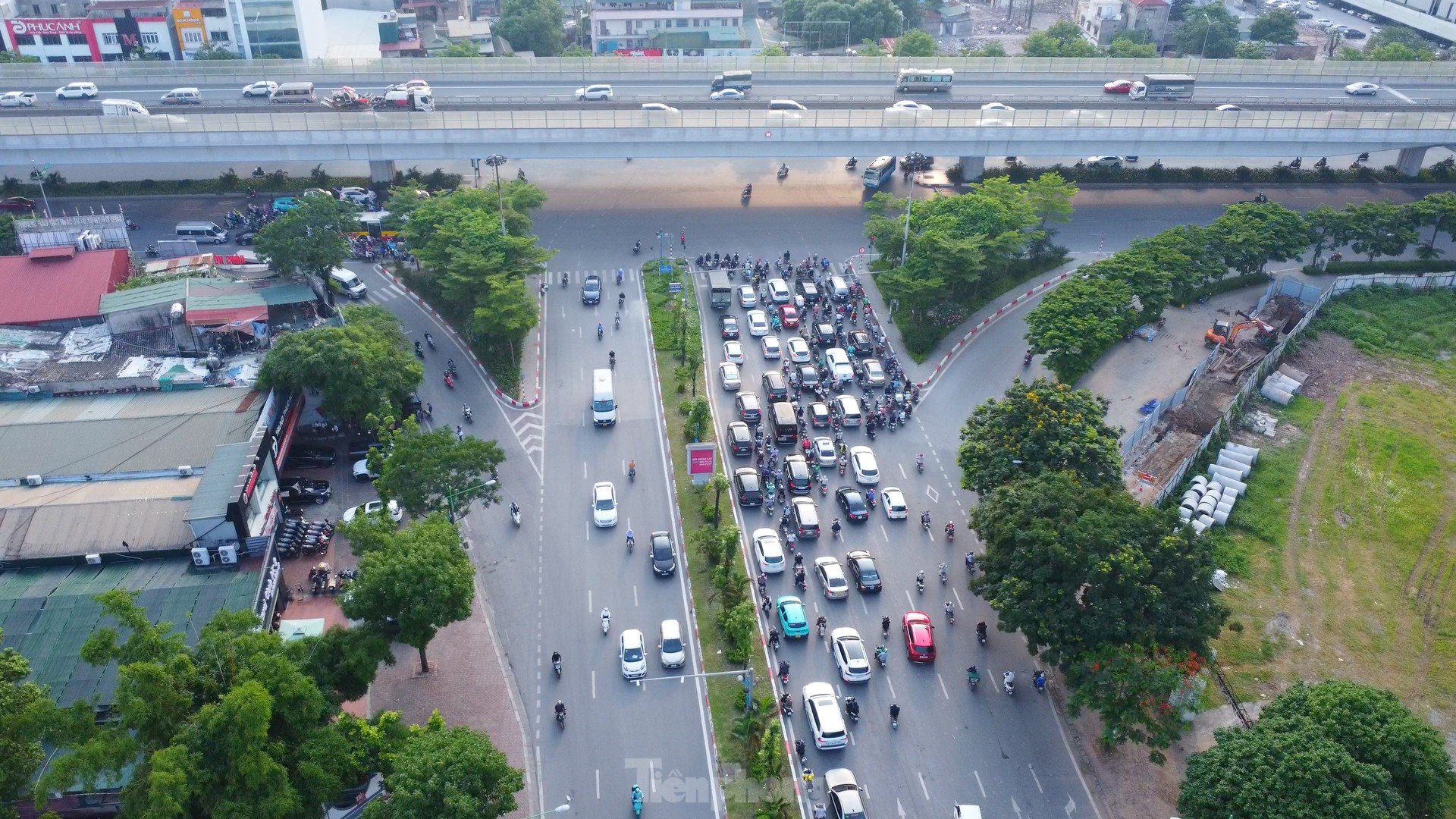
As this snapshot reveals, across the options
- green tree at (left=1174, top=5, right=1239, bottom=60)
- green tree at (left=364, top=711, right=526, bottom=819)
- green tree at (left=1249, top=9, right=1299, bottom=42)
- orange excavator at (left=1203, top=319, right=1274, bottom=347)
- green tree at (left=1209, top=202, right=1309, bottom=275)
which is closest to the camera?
green tree at (left=364, top=711, right=526, bottom=819)

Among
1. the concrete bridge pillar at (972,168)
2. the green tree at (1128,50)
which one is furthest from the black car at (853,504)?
the green tree at (1128,50)

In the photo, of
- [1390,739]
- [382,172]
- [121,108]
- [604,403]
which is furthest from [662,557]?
[121,108]

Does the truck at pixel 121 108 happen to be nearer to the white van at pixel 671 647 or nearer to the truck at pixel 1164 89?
the white van at pixel 671 647

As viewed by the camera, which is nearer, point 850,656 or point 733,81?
point 850,656

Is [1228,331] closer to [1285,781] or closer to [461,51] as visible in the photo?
[1285,781]

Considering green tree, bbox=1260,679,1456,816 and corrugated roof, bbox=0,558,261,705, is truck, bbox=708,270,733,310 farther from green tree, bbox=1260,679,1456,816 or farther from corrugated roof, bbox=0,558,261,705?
green tree, bbox=1260,679,1456,816

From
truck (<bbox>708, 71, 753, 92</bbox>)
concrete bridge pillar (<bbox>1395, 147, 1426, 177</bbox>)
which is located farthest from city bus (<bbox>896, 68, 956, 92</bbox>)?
concrete bridge pillar (<bbox>1395, 147, 1426, 177</bbox>)

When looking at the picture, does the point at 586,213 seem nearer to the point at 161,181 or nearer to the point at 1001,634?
the point at 161,181
